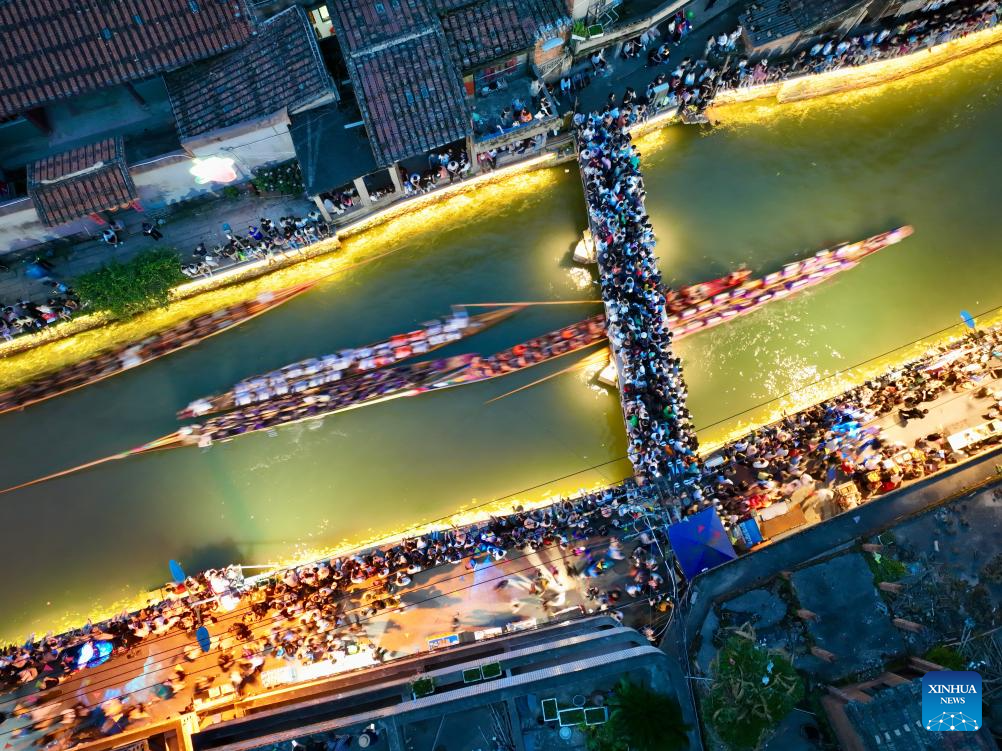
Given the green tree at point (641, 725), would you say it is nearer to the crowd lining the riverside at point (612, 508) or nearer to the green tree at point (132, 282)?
the crowd lining the riverside at point (612, 508)

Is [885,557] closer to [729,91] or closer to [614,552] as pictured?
[614,552]

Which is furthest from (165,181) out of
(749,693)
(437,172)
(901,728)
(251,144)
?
(901,728)

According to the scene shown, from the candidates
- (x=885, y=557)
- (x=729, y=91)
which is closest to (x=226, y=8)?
(x=729, y=91)

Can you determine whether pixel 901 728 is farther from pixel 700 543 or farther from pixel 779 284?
pixel 779 284

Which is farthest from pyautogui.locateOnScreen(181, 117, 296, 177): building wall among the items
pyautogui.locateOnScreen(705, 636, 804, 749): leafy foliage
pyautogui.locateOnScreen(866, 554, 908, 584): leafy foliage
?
pyautogui.locateOnScreen(866, 554, 908, 584): leafy foliage

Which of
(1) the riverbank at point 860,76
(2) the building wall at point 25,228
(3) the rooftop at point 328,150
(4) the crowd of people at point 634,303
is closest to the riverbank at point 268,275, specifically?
(4) the crowd of people at point 634,303

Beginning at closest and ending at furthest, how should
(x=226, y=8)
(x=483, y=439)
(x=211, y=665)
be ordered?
(x=226, y=8)
(x=211, y=665)
(x=483, y=439)
